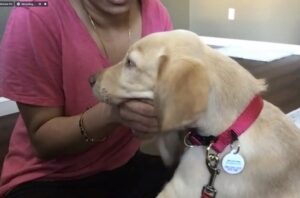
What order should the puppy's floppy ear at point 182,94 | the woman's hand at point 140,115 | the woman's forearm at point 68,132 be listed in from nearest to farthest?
the puppy's floppy ear at point 182,94, the woman's hand at point 140,115, the woman's forearm at point 68,132

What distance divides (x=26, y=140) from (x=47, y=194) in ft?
0.52

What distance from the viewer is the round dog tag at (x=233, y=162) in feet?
2.82

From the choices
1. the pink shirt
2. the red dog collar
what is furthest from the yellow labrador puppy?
the pink shirt

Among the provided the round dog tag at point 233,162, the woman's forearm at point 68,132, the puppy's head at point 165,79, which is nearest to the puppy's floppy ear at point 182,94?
the puppy's head at point 165,79

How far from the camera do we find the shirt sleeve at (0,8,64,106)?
1.06 metres

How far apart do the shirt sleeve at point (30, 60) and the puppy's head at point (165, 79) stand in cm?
14

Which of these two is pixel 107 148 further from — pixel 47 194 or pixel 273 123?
Result: pixel 273 123

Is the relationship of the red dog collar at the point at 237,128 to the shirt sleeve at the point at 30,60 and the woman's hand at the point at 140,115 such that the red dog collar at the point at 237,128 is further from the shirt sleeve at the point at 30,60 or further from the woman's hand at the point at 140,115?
the shirt sleeve at the point at 30,60

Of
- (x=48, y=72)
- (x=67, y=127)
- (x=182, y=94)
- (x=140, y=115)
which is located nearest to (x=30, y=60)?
(x=48, y=72)

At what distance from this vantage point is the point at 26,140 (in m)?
1.16

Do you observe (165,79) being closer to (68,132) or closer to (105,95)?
(105,95)

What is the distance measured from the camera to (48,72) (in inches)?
42.4

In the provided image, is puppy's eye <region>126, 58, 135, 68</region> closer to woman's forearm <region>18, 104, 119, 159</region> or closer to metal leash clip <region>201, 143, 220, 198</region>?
woman's forearm <region>18, 104, 119, 159</region>

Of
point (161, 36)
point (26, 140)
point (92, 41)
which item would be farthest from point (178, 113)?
point (26, 140)
